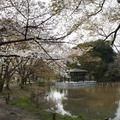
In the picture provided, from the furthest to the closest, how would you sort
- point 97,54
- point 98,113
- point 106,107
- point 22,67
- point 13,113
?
point 97,54, point 22,67, point 106,107, point 98,113, point 13,113

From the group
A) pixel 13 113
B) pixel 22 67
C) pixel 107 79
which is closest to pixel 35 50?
pixel 13 113

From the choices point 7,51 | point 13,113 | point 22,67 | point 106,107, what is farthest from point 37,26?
point 22,67

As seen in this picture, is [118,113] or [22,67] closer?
[118,113]

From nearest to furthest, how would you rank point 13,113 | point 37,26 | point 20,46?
1. point 37,26
2. point 20,46
3. point 13,113

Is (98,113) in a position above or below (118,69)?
below

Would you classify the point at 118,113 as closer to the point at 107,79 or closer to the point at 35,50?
the point at 35,50

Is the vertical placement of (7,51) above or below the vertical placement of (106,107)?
above

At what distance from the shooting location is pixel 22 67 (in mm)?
33281

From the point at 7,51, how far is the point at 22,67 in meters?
19.5

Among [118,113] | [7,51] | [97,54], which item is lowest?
[118,113]

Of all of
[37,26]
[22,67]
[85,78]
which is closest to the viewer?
[37,26]

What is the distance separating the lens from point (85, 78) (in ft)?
218

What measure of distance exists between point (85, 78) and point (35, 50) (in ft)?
175

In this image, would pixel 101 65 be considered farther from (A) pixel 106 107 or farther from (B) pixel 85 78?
(A) pixel 106 107
